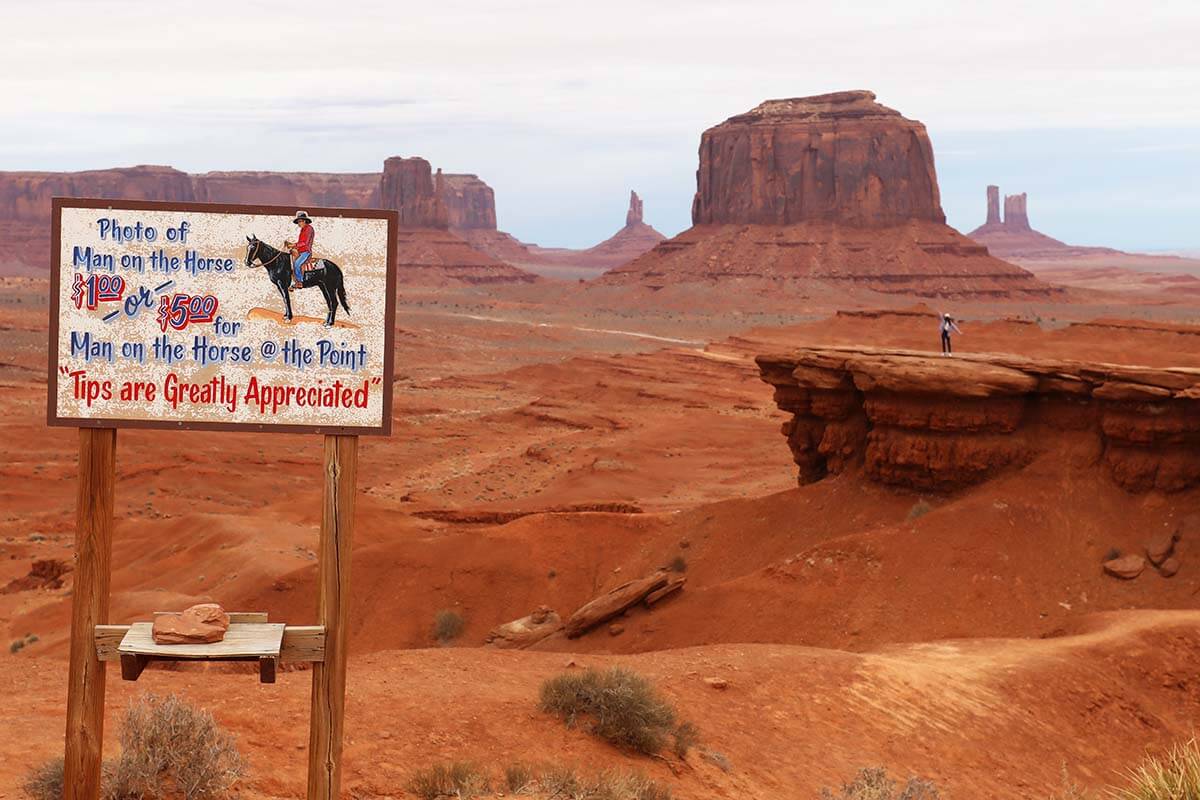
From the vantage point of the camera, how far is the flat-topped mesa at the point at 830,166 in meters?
112

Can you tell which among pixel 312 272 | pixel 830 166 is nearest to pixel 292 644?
pixel 312 272

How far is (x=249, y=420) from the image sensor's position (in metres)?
6.73

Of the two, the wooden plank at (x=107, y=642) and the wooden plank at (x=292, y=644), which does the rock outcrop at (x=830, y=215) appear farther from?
the wooden plank at (x=107, y=642)

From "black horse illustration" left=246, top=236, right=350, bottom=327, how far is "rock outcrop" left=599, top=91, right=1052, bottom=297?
3857 inches

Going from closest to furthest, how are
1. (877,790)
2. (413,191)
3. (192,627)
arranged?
1. (192,627)
2. (877,790)
3. (413,191)

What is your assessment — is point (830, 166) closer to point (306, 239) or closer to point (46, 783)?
point (306, 239)

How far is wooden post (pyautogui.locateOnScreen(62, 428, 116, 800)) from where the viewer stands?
671cm

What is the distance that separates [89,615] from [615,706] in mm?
3870

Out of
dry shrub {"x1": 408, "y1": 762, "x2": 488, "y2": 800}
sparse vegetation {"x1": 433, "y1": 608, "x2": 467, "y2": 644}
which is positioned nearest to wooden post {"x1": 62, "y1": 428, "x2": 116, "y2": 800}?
dry shrub {"x1": 408, "y1": 762, "x2": 488, "y2": 800}

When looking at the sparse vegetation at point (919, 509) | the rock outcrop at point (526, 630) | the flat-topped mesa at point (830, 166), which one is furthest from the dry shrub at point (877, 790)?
the flat-topped mesa at point (830, 166)

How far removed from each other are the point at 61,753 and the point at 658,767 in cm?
397

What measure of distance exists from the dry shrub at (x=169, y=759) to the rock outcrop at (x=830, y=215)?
321 ft

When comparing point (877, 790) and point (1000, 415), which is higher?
point (1000, 415)

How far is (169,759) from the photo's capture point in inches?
283
